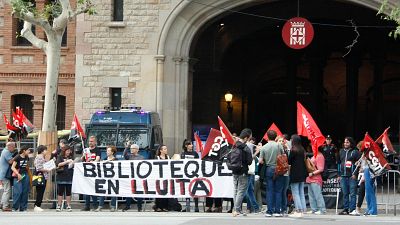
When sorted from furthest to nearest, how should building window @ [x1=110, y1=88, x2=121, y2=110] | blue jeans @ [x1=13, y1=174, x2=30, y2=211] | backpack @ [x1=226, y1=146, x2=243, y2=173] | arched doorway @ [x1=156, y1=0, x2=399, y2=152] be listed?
building window @ [x1=110, y1=88, x2=121, y2=110] < arched doorway @ [x1=156, y1=0, x2=399, y2=152] < blue jeans @ [x1=13, y1=174, x2=30, y2=211] < backpack @ [x1=226, y1=146, x2=243, y2=173]

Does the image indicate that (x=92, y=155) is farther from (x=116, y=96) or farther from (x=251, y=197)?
(x=116, y=96)

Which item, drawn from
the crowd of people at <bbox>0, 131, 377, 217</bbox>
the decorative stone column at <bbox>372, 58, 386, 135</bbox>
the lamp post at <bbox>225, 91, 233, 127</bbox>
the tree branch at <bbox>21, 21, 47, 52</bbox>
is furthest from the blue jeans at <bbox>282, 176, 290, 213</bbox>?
the decorative stone column at <bbox>372, 58, 386, 135</bbox>

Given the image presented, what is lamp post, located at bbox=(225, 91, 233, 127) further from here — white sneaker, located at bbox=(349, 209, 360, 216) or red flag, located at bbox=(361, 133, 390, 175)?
white sneaker, located at bbox=(349, 209, 360, 216)

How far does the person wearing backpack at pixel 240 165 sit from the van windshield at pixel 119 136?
678 centimetres

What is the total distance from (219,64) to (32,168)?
60.6ft

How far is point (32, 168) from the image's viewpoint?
25125 millimetres

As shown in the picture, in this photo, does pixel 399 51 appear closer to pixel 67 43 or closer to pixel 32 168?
pixel 67 43

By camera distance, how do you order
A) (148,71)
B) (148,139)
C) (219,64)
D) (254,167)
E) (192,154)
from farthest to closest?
(219,64), (148,71), (148,139), (192,154), (254,167)

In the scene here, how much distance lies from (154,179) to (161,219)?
153 inches

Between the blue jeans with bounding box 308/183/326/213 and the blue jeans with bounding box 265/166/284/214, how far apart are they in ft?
3.55

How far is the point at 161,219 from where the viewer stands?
1992 cm

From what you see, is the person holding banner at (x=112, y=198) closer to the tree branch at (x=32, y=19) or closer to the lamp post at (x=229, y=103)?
the tree branch at (x=32, y=19)

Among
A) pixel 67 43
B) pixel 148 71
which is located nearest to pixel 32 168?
pixel 148 71

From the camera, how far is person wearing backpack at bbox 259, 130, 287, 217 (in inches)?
843
